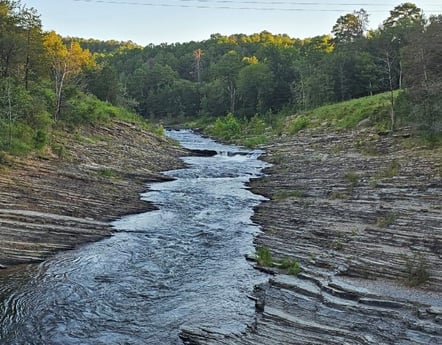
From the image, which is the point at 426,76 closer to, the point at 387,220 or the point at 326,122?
the point at 326,122

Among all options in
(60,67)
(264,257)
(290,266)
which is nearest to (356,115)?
(60,67)

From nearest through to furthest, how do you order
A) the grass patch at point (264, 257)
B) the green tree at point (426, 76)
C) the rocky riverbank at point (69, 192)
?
1. the grass patch at point (264, 257)
2. the rocky riverbank at point (69, 192)
3. the green tree at point (426, 76)

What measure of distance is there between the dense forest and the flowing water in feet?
40.4

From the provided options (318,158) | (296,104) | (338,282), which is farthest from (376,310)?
(296,104)

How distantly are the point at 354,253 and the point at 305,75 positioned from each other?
256ft

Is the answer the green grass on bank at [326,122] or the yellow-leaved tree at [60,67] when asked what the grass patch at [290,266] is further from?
the yellow-leaved tree at [60,67]

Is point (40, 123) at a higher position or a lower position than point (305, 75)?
lower

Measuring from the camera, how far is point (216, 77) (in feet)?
→ 400

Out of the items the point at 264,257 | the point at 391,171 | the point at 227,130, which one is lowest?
the point at 264,257

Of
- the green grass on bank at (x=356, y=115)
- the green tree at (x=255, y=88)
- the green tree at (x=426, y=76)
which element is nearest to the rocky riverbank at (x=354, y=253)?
the green tree at (x=426, y=76)

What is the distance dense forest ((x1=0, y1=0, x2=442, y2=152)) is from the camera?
1479 inches

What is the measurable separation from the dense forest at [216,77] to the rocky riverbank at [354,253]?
9.09 m

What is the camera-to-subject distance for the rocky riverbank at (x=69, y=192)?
2020 centimetres

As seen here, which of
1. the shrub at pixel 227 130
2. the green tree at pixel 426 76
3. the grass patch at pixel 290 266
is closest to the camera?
the grass patch at pixel 290 266
